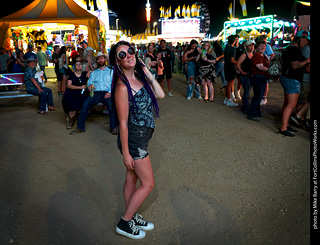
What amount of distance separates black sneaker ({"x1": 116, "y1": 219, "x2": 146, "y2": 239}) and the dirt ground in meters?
0.08

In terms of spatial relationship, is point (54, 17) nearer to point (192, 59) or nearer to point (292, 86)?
point (192, 59)

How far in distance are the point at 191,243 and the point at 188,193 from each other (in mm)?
913

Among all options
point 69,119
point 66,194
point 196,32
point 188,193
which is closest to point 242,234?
point 188,193

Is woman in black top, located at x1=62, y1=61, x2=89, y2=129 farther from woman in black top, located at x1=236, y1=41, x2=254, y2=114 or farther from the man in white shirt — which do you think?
woman in black top, located at x1=236, y1=41, x2=254, y2=114

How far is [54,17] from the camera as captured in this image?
12.6m

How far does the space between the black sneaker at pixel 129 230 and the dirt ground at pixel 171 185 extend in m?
0.08

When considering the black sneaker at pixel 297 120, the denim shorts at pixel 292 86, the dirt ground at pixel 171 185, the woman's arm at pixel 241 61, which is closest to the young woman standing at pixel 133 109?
the dirt ground at pixel 171 185

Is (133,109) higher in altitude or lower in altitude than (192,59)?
lower

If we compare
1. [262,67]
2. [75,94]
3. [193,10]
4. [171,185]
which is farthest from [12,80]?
[193,10]

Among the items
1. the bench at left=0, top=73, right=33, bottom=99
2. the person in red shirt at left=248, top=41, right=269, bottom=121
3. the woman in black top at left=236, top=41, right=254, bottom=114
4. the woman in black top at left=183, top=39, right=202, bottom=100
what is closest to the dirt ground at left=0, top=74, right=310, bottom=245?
the person in red shirt at left=248, top=41, right=269, bottom=121

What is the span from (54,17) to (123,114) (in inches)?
484

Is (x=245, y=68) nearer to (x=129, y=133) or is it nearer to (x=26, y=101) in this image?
(x=129, y=133)

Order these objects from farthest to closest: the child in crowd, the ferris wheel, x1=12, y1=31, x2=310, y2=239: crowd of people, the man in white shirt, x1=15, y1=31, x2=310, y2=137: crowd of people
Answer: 1. the ferris wheel
2. the child in crowd
3. the man in white shirt
4. x1=15, y1=31, x2=310, y2=137: crowd of people
5. x1=12, y1=31, x2=310, y2=239: crowd of people

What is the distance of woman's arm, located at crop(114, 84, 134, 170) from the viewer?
2.25 metres
